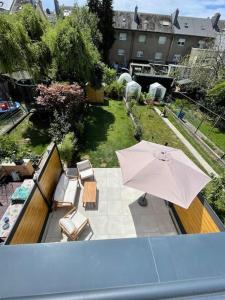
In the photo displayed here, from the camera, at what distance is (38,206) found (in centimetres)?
666

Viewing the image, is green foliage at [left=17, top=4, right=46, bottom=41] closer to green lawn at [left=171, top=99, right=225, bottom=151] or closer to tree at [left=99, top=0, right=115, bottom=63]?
green lawn at [left=171, top=99, right=225, bottom=151]

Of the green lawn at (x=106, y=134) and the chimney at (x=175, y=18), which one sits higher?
the chimney at (x=175, y=18)

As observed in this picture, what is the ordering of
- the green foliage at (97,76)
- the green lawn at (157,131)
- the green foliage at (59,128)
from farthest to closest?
the green foliage at (97,76) → the green lawn at (157,131) → the green foliage at (59,128)

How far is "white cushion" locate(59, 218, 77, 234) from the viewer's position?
6742mm

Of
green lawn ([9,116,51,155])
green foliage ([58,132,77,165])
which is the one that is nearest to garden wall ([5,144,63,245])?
green foliage ([58,132,77,165])

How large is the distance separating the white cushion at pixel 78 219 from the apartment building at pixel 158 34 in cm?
3579

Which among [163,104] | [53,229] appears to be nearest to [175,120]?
[163,104]

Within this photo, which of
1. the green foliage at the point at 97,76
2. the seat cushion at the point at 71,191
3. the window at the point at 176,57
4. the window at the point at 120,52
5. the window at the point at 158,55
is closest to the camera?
the seat cushion at the point at 71,191

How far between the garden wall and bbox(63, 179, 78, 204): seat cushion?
0.62 m

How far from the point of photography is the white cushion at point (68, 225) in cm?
674

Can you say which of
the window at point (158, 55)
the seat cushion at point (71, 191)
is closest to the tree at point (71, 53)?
the seat cushion at point (71, 191)

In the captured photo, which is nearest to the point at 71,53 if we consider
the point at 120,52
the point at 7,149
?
the point at 7,149

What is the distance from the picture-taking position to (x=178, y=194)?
19.6 ft

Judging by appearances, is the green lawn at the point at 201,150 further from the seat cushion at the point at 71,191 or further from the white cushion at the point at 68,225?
the white cushion at the point at 68,225
